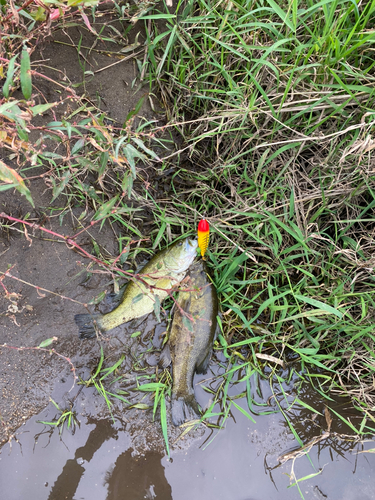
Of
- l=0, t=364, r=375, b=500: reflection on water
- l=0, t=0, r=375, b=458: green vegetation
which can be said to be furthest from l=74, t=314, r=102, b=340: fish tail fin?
l=0, t=364, r=375, b=500: reflection on water

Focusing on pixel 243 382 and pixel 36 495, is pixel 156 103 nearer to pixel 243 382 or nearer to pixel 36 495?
pixel 243 382

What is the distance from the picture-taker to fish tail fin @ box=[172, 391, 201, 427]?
3.02 m

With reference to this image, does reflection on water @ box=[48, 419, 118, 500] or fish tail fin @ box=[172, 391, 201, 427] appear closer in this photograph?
reflection on water @ box=[48, 419, 118, 500]

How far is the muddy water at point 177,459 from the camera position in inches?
112

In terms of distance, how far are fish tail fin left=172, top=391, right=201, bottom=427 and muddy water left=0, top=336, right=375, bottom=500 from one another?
0.11 metres

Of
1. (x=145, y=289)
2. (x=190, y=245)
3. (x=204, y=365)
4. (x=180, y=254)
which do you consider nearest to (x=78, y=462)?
(x=204, y=365)

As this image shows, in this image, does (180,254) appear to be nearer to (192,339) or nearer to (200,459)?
(192,339)

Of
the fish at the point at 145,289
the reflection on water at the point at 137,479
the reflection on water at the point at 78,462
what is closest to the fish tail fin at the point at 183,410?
the reflection on water at the point at 137,479

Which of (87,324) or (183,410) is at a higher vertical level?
(87,324)

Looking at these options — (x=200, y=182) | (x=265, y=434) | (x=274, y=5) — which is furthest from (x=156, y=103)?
(x=265, y=434)

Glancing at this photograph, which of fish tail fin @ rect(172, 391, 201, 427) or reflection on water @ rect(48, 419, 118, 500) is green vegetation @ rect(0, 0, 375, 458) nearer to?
fish tail fin @ rect(172, 391, 201, 427)

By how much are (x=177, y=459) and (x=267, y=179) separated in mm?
2601

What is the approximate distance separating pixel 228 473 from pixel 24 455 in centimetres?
173

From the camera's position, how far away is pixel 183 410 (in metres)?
3.03
